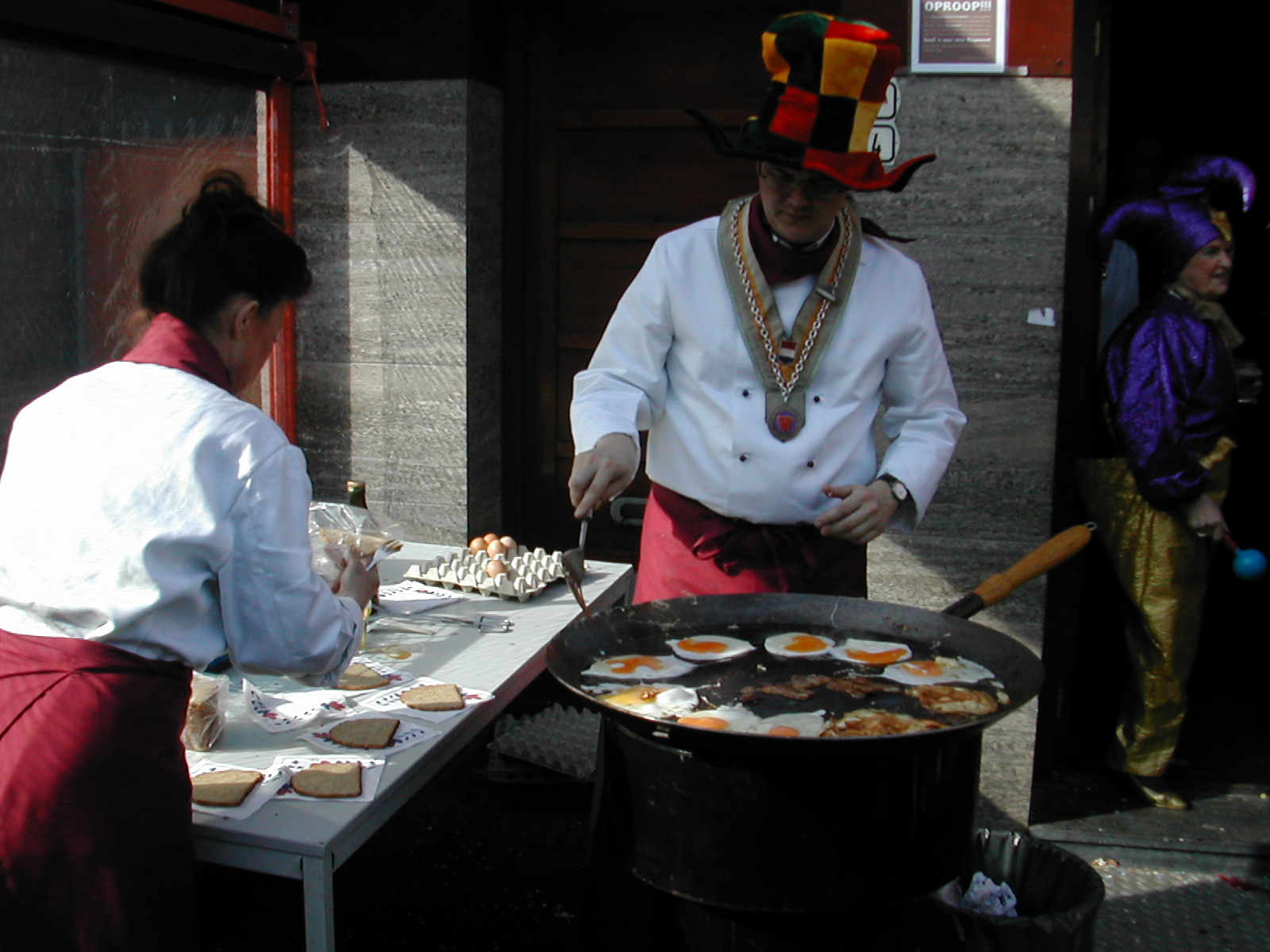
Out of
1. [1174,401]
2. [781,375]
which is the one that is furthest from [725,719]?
[1174,401]

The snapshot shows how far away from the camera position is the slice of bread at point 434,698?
8.52 ft

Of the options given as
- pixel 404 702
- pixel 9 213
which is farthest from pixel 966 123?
pixel 9 213

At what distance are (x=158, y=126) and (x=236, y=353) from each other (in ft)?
8.02

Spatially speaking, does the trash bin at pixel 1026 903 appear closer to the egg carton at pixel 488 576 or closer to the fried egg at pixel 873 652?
the fried egg at pixel 873 652

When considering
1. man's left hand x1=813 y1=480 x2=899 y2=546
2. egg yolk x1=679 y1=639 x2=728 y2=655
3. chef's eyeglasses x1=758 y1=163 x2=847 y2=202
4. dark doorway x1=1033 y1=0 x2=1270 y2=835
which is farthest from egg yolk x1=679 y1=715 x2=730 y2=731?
dark doorway x1=1033 y1=0 x2=1270 y2=835

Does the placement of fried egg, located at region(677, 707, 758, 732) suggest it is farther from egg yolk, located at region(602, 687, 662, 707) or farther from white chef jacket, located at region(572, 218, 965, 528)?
white chef jacket, located at region(572, 218, 965, 528)

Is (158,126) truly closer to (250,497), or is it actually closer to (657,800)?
(250,497)

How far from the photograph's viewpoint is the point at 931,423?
9.53 ft

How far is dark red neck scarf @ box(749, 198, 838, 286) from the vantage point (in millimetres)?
2801

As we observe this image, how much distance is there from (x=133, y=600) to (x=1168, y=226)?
381cm

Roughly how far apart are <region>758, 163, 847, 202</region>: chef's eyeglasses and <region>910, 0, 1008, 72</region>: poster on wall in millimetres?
1445

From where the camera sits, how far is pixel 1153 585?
4395mm

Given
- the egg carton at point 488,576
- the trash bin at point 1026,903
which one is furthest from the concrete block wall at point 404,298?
the trash bin at point 1026,903

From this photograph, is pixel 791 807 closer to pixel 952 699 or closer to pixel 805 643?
pixel 952 699
